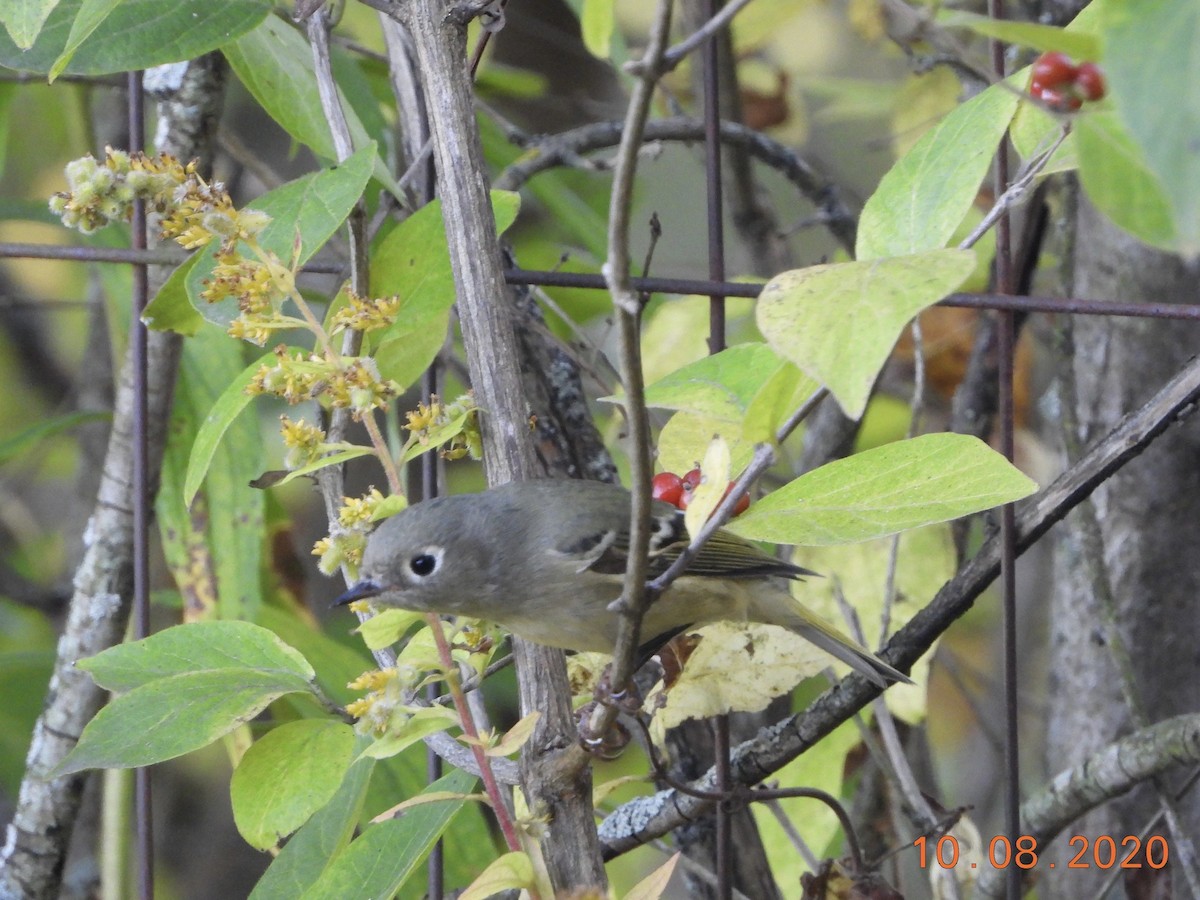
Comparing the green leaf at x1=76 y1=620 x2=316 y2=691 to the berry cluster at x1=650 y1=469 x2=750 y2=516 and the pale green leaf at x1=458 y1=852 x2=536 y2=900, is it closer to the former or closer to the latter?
the pale green leaf at x1=458 y1=852 x2=536 y2=900

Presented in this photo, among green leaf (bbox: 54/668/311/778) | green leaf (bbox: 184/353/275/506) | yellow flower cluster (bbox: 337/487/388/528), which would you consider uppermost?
green leaf (bbox: 184/353/275/506)

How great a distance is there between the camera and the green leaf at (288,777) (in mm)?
1157

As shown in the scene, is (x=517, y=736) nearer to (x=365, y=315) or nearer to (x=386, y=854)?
(x=386, y=854)

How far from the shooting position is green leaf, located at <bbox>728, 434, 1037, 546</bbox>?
102 centimetres

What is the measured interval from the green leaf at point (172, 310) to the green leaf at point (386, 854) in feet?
1.82

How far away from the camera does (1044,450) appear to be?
9.70 ft

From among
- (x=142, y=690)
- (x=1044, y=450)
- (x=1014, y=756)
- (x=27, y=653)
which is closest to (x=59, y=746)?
(x=27, y=653)

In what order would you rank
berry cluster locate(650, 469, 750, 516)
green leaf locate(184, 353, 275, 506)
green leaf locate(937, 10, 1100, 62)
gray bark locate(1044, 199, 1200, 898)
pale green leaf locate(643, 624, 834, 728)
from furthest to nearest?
gray bark locate(1044, 199, 1200, 898), pale green leaf locate(643, 624, 834, 728), berry cluster locate(650, 469, 750, 516), green leaf locate(184, 353, 275, 506), green leaf locate(937, 10, 1100, 62)

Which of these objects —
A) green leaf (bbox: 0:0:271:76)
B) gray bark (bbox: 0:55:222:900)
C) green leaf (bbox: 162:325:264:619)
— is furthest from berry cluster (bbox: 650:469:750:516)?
gray bark (bbox: 0:55:222:900)

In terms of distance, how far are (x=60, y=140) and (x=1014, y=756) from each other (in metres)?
2.57

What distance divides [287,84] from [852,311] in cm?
84

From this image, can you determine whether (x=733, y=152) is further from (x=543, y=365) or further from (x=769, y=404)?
(x=769, y=404)

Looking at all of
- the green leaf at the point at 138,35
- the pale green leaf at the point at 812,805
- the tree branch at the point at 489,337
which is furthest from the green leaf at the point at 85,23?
the pale green leaf at the point at 812,805

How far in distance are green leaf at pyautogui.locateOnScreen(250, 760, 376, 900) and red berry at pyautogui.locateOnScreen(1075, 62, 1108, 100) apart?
0.87 m
